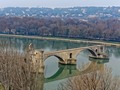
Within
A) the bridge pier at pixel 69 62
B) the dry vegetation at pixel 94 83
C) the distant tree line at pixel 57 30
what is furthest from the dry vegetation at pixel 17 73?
the distant tree line at pixel 57 30

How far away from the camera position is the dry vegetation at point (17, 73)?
36.8 feet

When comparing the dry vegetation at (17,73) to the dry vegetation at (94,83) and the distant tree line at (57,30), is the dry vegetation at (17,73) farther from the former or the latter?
the distant tree line at (57,30)

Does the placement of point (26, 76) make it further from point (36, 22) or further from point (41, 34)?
point (36, 22)

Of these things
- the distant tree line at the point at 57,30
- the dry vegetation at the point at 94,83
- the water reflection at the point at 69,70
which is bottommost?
the water reflection at the point at 69,70

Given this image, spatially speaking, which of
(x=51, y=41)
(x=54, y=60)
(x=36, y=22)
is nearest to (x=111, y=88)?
(x=54, y=60)

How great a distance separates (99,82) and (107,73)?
123cm

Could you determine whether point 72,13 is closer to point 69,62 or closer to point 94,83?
point 69,62

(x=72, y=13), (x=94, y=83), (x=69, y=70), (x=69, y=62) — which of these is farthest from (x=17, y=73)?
(x=72, y=13)

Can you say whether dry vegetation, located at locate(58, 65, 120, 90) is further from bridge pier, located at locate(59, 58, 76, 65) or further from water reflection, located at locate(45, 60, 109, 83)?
bridge pier, located at locate(59, 58, 76, 65)

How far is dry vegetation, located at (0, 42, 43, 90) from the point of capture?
36.8 ft

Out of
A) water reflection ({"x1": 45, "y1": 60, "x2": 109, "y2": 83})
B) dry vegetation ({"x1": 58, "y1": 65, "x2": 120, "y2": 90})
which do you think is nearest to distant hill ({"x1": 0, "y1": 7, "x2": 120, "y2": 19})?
water reflection ({"x1": 45, "y1": 60, "x2": 109, "y2": 83})

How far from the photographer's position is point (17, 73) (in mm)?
11781

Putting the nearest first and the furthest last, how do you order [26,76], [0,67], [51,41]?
[26,76] < [0,67] < [51,41]

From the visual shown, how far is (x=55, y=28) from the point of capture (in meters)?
46.8
